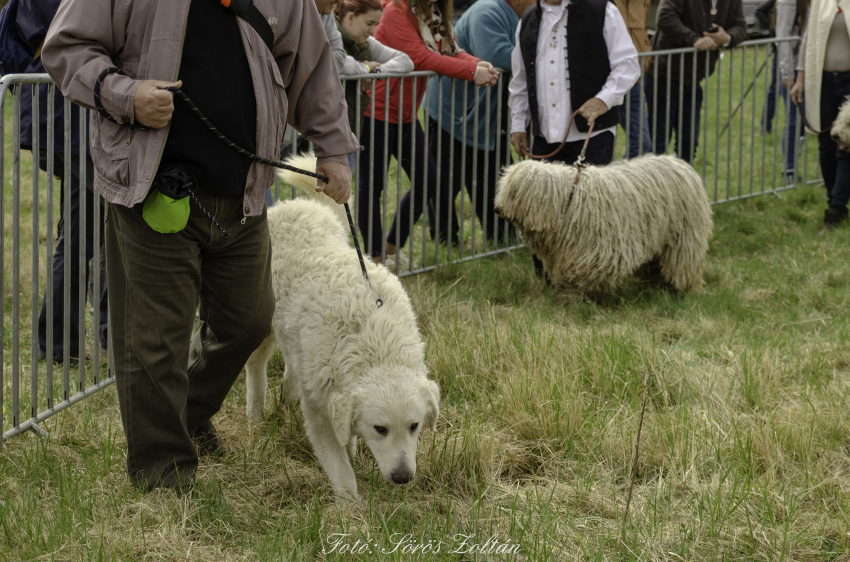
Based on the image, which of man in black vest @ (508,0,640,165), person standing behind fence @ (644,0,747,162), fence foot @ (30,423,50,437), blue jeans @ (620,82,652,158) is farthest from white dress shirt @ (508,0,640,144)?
fence foot @ (30,423,50,437)

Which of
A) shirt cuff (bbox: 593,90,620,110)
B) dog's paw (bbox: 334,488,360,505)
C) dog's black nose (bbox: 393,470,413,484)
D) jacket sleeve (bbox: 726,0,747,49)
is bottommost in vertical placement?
dog's paw (bbox: 334,488,360,505)

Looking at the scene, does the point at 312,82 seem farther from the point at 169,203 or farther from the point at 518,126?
the point at 518,126

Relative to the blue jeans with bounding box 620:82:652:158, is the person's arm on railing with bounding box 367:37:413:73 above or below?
above

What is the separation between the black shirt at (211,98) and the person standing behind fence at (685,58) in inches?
209

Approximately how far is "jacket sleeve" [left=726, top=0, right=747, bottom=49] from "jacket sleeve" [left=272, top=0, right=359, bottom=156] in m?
5.75

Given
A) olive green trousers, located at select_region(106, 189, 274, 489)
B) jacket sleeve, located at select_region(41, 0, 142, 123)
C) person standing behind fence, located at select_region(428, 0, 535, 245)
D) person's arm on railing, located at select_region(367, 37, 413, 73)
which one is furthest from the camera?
person standing behind fence, located at select_region(428, 0, 535, 245)

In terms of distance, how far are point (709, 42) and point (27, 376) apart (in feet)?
20.2

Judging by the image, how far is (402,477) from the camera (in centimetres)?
291

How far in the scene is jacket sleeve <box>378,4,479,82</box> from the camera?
19.4 ft

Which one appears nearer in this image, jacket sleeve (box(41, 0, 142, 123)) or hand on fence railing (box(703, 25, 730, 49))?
jacket sleeve (box(41, 0, 142, 123))

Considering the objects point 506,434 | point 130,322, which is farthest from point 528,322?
point 130,322

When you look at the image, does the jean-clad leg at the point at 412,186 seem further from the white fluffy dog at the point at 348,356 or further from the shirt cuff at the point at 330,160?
the shirt cuff at the point at 330,160

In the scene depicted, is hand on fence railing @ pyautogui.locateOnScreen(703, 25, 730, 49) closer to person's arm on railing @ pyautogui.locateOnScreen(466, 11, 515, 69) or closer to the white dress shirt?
person's arm on railing @ pyautogui.locateOnScreen(466, 11, 515, 69)

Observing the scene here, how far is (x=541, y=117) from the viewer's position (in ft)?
18.9
